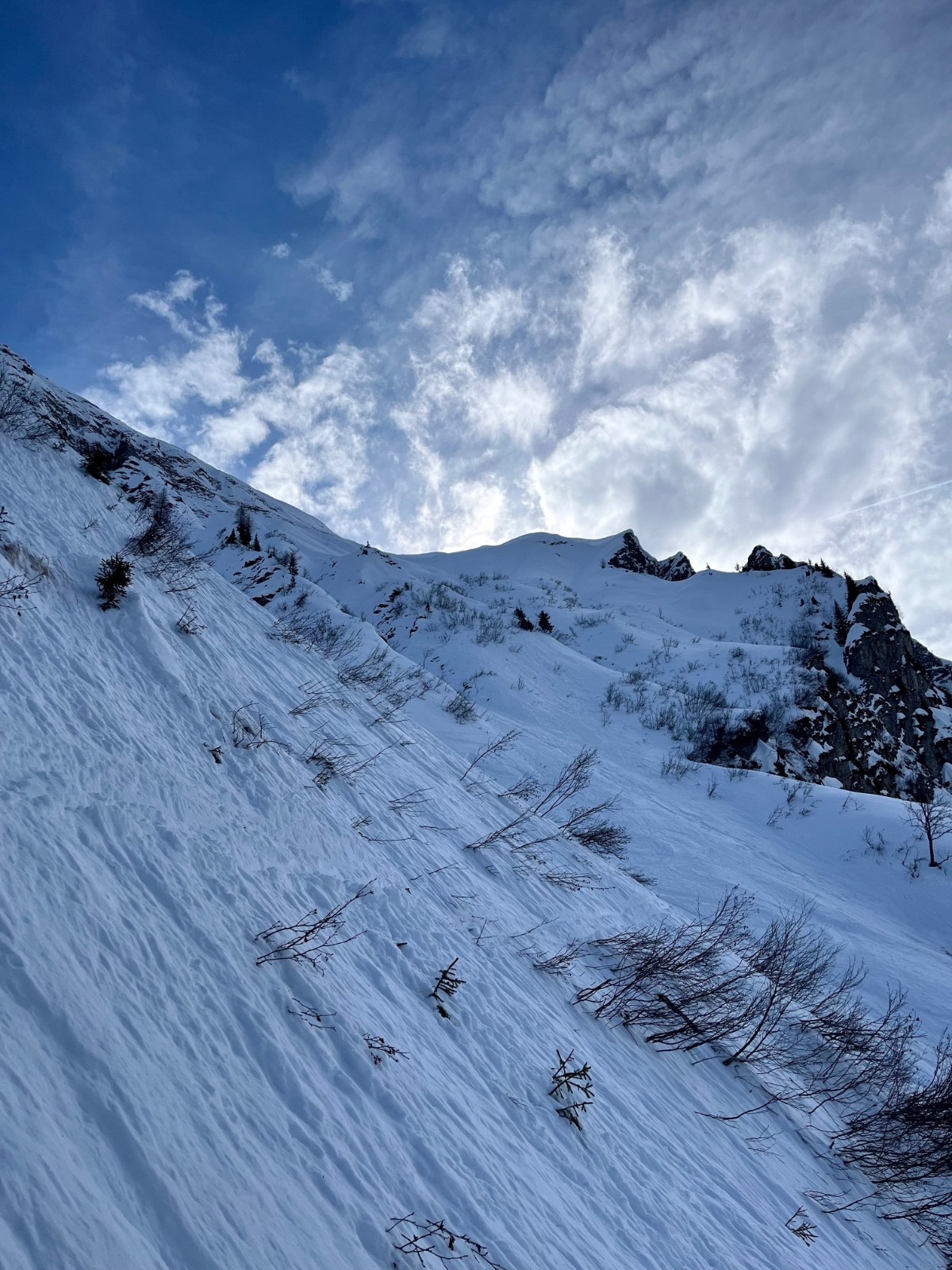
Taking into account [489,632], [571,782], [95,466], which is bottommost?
[95,466]

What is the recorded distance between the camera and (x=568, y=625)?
928 inches

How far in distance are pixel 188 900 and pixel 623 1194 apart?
2.15 metres

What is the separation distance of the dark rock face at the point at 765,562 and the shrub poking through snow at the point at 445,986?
37504mm

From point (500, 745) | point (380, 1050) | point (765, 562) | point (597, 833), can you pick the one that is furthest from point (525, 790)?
point (765, 562)

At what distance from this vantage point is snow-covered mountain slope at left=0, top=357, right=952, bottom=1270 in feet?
4.55

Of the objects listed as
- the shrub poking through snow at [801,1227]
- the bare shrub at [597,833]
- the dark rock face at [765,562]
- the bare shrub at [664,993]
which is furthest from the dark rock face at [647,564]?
the shrub poking through snow at [801,1227]

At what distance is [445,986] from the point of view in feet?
9.06

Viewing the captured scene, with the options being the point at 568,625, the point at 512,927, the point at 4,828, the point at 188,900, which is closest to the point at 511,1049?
the point at 512,927

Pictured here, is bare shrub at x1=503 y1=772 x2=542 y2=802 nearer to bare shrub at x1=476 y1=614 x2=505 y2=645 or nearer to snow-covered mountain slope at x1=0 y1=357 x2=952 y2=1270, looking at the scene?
snow-covered mountain slope at x1=0 y1=357 x2=952 y2=1270

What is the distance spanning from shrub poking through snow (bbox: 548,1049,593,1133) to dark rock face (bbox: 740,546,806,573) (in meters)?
37.4

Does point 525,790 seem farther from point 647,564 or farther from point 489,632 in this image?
point 647,564

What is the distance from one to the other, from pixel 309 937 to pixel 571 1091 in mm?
1471

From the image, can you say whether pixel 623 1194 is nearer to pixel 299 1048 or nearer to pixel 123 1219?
pixel 299 1048

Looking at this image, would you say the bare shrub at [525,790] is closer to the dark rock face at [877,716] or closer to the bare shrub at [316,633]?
the bare shrub at [316,633]
